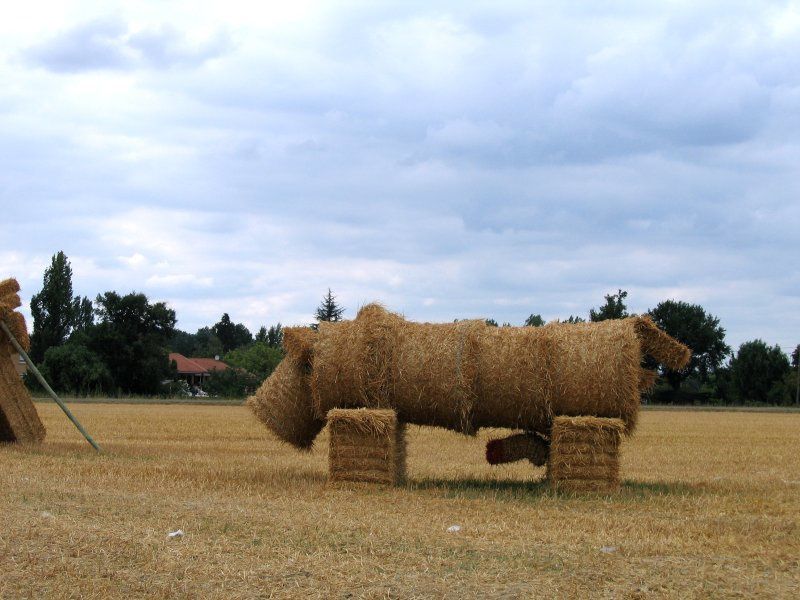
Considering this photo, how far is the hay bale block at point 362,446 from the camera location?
38.8 feet

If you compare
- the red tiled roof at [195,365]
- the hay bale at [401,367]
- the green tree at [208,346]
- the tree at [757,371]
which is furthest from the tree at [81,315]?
the hay bale at [401,367]

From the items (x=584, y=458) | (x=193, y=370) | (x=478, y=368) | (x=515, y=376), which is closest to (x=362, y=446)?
(x=478, y=368)

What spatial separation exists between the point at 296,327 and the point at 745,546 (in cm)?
633

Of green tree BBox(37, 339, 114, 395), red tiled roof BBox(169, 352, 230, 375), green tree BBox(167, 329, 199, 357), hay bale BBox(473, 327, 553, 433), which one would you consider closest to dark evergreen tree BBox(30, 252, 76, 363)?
green tree BBox(37, 339, 114, 395)

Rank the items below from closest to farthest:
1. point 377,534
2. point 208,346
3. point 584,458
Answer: point 377,534 < point 584,458 < point 208,346

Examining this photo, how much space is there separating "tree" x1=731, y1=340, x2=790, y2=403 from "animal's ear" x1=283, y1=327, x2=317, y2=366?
253 feet

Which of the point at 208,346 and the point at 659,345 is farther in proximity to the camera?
the point at 208,346

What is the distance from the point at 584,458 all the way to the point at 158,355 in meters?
64.7

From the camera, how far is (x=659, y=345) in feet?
40.9

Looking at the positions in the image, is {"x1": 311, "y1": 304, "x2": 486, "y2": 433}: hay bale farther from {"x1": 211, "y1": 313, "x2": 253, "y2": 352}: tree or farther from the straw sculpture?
{"x1": 211, "y1": 313, "x2": 253, "y2": 352}: tree

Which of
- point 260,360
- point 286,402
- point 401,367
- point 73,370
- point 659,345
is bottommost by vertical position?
point 286,402

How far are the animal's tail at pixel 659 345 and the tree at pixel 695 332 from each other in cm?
7069

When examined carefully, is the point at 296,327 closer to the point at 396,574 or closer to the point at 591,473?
the point at 591,473

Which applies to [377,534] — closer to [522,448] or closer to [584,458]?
[584,458]
